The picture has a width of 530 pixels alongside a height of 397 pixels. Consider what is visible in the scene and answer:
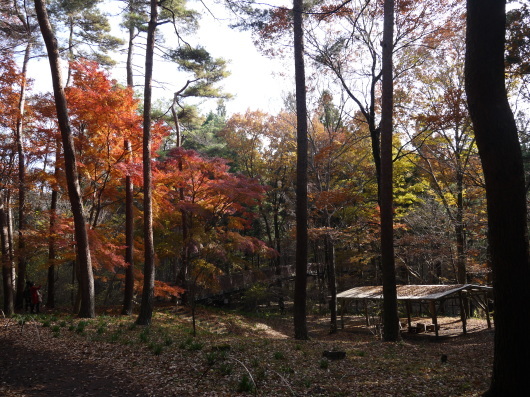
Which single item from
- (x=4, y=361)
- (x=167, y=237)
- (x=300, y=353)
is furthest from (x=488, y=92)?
(x=167, y=237)

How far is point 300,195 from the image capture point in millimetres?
10188

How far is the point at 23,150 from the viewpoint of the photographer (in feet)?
50.2

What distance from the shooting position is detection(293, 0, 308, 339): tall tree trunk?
997 cm

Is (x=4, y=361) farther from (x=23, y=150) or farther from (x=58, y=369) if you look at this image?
(x=23, y=150)

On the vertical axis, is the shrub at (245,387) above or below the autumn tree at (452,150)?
below

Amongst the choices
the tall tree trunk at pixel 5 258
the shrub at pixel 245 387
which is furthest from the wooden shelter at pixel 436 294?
the tall tree trunk at pixel 5 258

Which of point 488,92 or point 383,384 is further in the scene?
point 383,384

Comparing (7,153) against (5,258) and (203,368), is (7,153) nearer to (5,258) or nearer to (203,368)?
(5,258)

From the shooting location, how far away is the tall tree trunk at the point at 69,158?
34.9 feet

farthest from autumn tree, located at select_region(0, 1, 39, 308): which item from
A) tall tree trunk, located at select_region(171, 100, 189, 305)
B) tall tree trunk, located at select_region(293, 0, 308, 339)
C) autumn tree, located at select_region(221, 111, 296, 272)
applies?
autumn tree, located at select_region(221, 111, 296, 272)

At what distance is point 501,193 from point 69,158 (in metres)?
10.5

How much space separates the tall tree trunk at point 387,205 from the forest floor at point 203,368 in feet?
2.63

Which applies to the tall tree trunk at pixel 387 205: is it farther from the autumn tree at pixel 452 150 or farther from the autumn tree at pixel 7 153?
the autumn tree at pixel 7 153

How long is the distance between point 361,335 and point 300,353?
10604 millimetres
